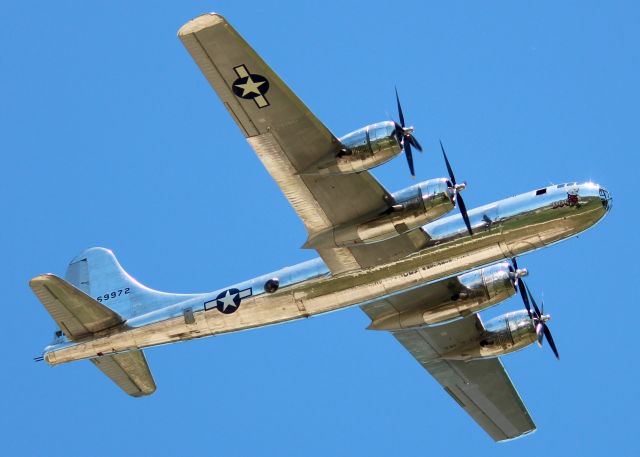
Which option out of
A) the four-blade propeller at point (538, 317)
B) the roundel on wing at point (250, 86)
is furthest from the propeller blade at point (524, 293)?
the roundel on wing at point (250, 86)

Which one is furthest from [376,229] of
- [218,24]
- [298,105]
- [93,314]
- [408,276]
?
[93,314]

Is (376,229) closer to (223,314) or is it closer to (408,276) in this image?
(408,276)

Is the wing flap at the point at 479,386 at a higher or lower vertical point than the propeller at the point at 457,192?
lower

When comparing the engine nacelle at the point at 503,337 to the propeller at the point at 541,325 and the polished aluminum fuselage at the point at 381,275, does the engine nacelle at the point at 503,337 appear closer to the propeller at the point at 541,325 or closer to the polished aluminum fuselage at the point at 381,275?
the propeller at the point at 541,325

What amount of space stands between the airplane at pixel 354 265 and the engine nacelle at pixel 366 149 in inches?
1.2

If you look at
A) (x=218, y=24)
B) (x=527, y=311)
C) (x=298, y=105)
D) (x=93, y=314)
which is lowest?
(x=527, y=311)

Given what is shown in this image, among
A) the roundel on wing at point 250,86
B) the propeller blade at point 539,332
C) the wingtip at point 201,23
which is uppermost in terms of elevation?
the wingtip at point 201,23

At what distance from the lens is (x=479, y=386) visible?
1522 inches

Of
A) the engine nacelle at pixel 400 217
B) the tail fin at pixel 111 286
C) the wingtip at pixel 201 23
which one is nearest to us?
the wingtip at pixel 201 23

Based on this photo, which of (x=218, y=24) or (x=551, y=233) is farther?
(x=551, y=233)

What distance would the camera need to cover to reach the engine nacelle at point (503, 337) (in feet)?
119

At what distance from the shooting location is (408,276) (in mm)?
32688

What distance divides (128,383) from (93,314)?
9.82 feet

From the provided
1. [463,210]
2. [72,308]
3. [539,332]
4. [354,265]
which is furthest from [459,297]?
[72,308]
